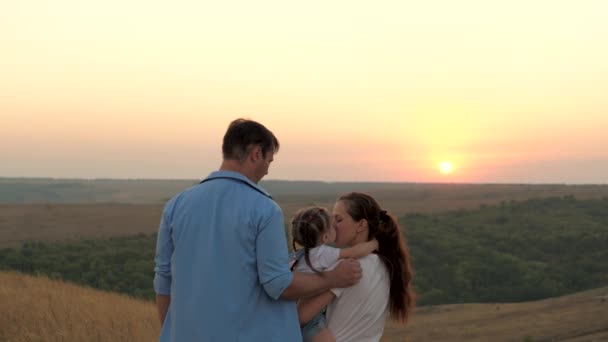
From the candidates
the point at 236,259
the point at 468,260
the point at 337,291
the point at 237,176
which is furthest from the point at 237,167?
the point at 468,260

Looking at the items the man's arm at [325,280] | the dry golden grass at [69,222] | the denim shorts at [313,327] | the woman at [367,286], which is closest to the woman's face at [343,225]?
the woman at [367,286]

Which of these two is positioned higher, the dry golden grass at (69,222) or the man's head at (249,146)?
the man's head at (249,146)

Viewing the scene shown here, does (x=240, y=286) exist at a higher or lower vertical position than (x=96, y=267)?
higher

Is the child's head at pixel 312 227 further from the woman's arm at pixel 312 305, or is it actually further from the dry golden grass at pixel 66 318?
the dry golden grass at pixel 66 318

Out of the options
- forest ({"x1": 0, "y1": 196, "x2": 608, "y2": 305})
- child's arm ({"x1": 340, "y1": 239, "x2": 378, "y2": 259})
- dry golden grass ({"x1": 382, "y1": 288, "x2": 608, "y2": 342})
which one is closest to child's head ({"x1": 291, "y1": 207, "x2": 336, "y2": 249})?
child's arm ({"x1": 340, "y1": 239, "x2": 378, "y2": 259})

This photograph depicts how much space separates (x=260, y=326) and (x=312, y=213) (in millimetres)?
594

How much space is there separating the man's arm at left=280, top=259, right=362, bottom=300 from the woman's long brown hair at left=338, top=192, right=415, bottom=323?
28 cm

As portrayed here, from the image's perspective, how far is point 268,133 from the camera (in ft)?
11.2

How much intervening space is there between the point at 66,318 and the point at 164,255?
5937 mm

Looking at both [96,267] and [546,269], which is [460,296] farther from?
[96,267]

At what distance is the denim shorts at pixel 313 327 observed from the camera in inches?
145

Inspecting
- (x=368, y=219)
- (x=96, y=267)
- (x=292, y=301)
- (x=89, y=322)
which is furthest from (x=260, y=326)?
(x=96, y=267)

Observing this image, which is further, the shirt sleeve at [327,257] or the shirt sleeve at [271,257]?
the shirt sleeve at [327,257]

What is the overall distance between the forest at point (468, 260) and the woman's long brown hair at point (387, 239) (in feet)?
52.5
